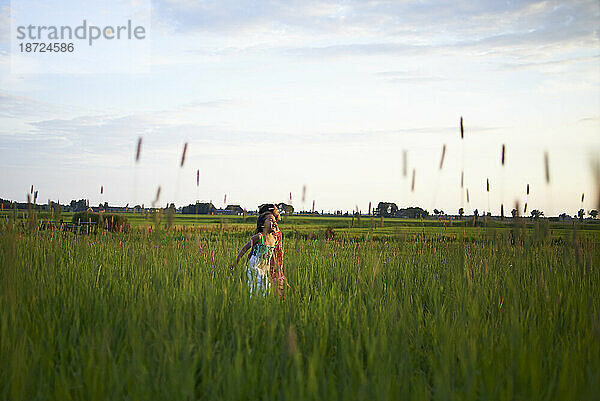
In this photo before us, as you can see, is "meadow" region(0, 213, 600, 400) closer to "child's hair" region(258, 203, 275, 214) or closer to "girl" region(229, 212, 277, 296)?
"girl" region(229, 212, 277, 296)

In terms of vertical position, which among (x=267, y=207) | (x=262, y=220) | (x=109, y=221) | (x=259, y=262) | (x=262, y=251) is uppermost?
(x=267, y=207)

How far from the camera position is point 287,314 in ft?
12.5

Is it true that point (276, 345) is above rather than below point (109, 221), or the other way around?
below

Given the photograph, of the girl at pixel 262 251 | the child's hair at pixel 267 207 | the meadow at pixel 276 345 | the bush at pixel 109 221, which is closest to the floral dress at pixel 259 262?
the girl at pixel 262 251

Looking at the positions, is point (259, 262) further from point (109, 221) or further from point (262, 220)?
point (109, 221)

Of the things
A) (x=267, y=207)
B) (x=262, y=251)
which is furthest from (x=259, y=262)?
(x=267, y=207)

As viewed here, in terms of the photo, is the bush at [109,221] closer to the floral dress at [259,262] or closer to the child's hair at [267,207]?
the floral dress at [259,262]

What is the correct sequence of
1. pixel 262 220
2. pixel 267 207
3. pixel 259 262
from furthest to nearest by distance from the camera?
pixel 267 207 → pixel 262 220 → pixel 259 262

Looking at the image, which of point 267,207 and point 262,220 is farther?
point 267,207

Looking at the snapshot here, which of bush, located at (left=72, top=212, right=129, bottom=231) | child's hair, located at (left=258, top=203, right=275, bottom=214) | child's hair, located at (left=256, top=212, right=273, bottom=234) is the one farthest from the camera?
bush, located at (left=72, top=212, right=129, bottom=231)

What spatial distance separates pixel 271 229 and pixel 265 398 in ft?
12.5

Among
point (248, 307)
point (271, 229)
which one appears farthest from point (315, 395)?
point (271, 229)

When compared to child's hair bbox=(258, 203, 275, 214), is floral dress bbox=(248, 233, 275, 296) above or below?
below

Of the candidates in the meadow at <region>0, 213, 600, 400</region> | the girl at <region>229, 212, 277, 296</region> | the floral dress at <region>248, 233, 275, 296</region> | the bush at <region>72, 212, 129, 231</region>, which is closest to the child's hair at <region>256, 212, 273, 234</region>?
the girl at <region>229, 212, 277, 296</region>
